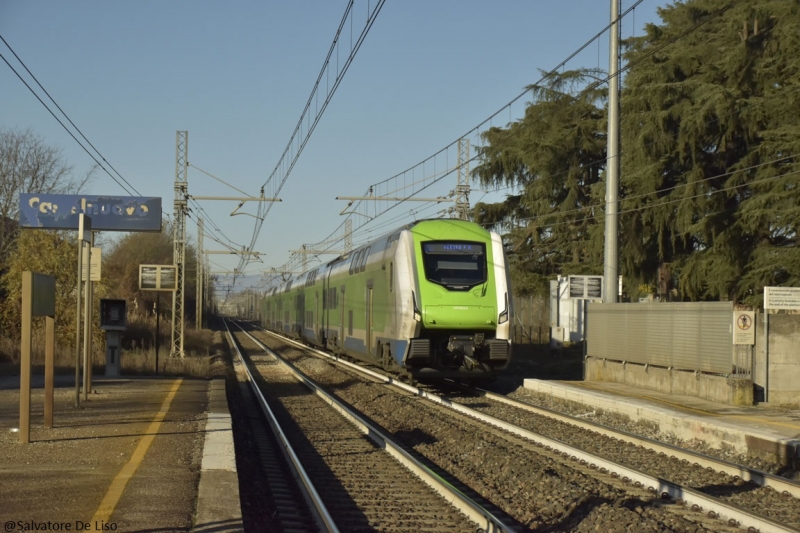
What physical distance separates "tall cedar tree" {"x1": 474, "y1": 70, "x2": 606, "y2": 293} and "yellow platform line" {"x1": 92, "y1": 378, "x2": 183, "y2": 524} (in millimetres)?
26782

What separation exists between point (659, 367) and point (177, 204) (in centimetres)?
1795

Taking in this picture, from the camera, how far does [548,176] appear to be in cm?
3872

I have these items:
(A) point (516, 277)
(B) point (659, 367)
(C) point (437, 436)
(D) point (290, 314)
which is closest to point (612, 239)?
(B) point (659, 367)

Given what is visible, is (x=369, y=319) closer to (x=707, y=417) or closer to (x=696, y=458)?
(x=707, y=417)

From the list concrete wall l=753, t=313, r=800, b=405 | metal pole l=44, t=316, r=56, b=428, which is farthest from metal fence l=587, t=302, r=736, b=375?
Result: metal pole l=44, t=316, r=56, b=428

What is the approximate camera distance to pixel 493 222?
138 ft

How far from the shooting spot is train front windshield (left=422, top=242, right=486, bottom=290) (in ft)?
59.1

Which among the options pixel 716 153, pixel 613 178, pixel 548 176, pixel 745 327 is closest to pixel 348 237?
pixel 548 176

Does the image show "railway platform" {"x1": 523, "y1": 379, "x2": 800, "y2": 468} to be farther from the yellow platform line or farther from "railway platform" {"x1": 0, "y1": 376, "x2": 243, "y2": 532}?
the yellow platform line

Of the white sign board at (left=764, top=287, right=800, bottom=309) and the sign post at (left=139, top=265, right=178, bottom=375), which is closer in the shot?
the white sign board at (left=764, top=287, right=800, bottom=309)

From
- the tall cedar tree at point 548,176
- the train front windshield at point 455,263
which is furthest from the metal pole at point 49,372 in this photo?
the tall cedar tree at point 548,176

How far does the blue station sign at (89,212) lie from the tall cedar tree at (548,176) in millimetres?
18682

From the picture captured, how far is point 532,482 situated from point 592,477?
78 cm

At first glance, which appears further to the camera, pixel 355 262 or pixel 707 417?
pixel 355 262
